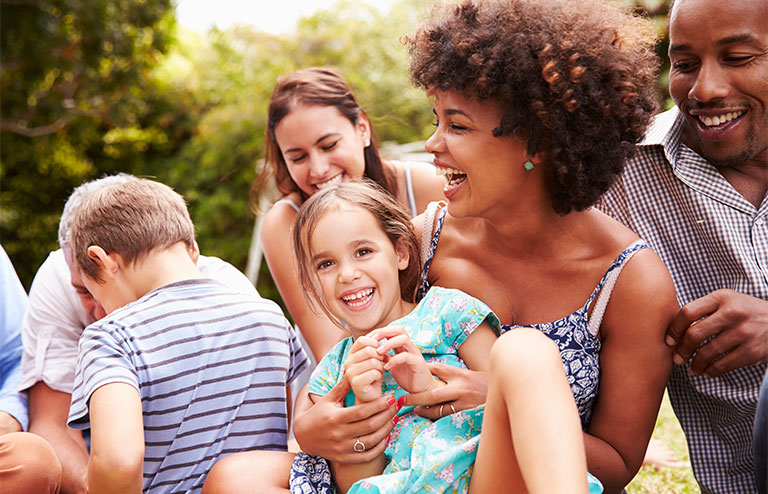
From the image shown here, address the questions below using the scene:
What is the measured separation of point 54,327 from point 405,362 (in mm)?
1833

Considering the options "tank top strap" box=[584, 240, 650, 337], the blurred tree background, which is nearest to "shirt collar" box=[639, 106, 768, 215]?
"tank top strap" box=[584, 240, 650, 337]

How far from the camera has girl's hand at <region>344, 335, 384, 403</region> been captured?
2.23 meters

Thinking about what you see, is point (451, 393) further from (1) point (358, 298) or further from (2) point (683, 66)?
(2) point (683, 66)

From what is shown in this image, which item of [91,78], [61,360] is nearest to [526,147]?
[61,360]

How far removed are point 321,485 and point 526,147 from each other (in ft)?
4.04

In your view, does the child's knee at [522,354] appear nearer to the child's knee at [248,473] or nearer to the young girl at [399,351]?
the young girl at [399,351]

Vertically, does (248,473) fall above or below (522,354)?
below

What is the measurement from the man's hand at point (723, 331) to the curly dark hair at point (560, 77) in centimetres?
48

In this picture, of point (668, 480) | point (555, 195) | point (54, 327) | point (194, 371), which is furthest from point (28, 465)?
point (668, 480)

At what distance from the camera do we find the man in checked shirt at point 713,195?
8.96ft

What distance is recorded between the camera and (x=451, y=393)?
225 centimetres

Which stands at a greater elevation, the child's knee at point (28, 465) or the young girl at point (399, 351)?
the young girl at point (399, 351)

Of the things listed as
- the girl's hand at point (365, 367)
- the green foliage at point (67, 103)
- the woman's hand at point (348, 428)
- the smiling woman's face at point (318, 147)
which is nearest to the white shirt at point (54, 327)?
the smiling woman's face at point (318, 147)

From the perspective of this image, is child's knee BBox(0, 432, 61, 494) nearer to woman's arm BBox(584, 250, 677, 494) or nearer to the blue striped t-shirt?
the blue striped t-shirt
